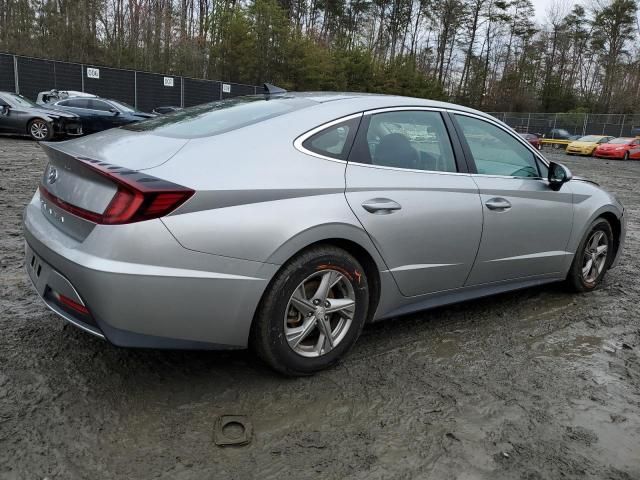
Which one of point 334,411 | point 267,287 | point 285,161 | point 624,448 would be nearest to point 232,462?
point 334,411

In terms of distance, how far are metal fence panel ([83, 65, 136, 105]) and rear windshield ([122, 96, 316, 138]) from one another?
82.8ft

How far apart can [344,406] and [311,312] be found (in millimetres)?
488

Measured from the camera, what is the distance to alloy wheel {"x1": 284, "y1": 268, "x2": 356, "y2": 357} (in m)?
2.81

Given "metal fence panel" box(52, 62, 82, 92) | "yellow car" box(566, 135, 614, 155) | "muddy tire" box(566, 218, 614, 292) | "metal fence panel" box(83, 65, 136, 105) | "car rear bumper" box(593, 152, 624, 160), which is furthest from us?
"yellow car" box(566, 135, 614, 155)

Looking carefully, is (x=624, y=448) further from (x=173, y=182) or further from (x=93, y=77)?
(x=93, y=77)

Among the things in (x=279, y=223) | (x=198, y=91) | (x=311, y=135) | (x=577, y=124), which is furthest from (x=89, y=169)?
(x=577, y=124)

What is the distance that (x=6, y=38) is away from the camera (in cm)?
2959

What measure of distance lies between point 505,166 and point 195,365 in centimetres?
249

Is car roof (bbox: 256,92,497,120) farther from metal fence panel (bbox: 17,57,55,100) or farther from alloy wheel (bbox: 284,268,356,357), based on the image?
metal fence panel (bbox: 17,57,55,100)

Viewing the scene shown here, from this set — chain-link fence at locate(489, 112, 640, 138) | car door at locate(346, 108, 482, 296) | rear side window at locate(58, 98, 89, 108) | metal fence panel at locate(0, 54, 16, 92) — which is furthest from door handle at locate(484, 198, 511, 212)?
chain-link fence at locate(489, 112, 640, 138)

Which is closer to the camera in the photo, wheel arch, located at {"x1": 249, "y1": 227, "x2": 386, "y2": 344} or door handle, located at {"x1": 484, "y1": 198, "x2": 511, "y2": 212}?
wheel arch, located at {"x1": 249, "y1": 227, "x2": 386, "y2": 344}

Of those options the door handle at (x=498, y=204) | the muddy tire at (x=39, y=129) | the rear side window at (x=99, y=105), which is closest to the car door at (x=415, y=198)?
the door handle at (x=498, y=204)

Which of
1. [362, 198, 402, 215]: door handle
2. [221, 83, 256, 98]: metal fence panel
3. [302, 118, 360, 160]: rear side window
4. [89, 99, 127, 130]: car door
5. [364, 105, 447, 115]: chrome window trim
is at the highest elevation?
[221, 83, 256, 98]: metal fence panel

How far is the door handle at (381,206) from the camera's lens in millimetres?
2941
